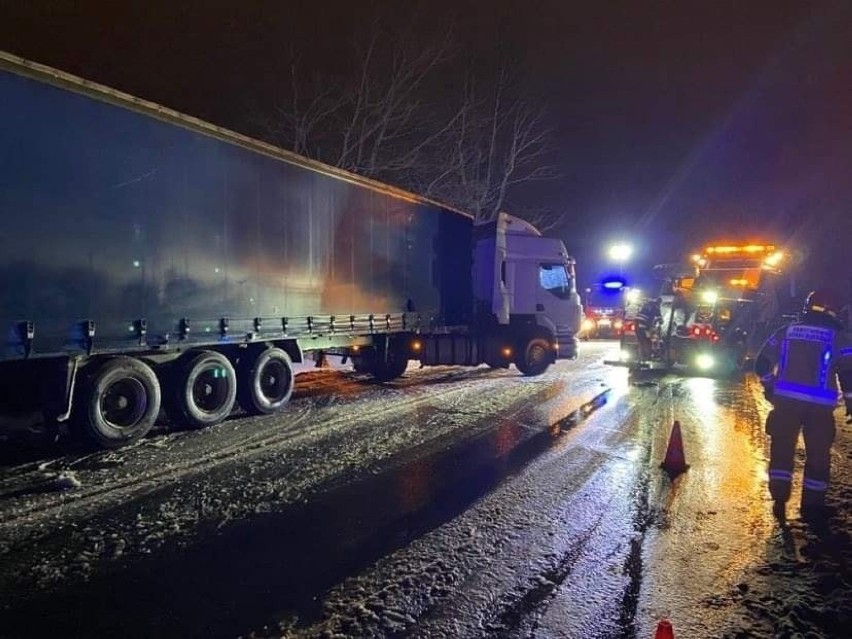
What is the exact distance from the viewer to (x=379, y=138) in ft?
61.2


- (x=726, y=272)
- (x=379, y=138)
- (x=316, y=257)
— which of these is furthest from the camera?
(x=379, y=138)

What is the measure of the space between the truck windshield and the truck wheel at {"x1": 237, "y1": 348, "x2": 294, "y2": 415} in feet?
22.2

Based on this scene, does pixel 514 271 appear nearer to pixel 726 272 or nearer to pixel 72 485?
pixel 726 272

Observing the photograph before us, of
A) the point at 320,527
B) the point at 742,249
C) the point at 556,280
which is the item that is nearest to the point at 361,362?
the point at 556,280

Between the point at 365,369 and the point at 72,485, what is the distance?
660 cm

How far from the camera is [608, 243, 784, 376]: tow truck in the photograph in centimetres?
1298

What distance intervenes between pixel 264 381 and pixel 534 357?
6.53 m

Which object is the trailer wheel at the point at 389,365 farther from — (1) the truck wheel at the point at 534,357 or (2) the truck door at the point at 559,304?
(2) the truck door at the point at 559,304

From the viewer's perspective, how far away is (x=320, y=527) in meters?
4.08

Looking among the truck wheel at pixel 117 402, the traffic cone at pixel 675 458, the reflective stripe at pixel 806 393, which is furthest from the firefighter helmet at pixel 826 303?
the truck wheel at pixel 117 402

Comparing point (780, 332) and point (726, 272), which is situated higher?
point (726, 272)

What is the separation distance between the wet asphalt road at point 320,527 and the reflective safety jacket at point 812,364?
4.93 feet

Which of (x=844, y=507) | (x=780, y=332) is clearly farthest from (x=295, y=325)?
(x=844, y=507)

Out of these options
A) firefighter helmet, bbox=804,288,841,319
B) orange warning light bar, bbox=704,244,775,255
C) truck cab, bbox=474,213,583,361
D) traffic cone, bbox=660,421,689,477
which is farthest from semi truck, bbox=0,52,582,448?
orange warning light bar, bbox=704,244,775,255
